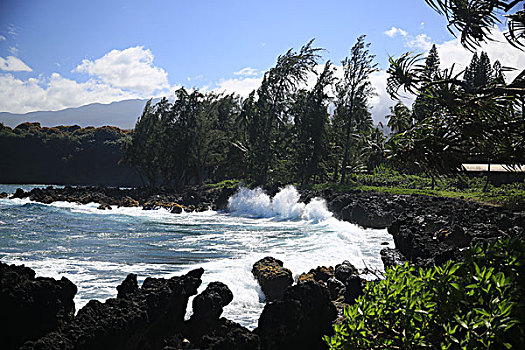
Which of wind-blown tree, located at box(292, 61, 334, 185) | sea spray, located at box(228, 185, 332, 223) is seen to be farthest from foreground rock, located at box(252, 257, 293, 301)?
wind-blown tree, located at box(292, 61, 334, 185)

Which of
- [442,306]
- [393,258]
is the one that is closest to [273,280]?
[393,258]

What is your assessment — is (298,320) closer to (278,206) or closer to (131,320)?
(131,320)

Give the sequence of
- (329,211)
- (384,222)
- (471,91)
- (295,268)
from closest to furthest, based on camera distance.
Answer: (471,91), (295,268), (384,222), (329,211)

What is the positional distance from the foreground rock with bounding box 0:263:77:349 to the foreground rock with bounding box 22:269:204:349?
728 mm

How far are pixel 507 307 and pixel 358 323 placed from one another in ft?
3.54

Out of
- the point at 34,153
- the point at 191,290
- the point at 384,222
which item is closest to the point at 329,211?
the point at 384,222

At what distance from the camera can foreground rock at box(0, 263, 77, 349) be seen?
5684 mm

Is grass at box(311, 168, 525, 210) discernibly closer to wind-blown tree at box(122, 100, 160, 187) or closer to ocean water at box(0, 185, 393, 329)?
ocean water at box(0, 185, 393, 329)

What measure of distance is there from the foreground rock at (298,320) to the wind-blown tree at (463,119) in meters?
2.13

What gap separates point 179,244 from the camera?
15391 millimetres

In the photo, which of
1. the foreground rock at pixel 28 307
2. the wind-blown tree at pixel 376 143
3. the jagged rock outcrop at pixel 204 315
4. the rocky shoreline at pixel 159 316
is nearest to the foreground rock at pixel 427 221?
the wind-blown tree at pixel 376 143

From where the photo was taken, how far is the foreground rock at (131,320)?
5016 mm

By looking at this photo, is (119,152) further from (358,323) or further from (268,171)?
(358,323)

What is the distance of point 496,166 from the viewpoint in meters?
5.58
